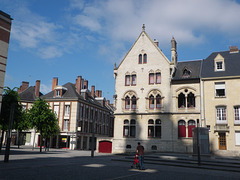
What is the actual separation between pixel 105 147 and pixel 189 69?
60.3ft

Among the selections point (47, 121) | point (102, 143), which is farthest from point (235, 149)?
point (47, 121)

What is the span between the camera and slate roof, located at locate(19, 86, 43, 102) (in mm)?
56309

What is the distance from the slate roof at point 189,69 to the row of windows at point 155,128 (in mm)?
6465

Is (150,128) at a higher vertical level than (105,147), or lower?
higher

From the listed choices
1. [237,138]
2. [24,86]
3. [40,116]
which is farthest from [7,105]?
[24,86]

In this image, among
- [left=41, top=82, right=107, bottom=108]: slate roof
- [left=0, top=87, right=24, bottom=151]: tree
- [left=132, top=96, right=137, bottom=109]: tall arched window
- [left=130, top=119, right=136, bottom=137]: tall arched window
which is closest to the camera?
[left=0, top=87, right=24, bottom=151]: tree

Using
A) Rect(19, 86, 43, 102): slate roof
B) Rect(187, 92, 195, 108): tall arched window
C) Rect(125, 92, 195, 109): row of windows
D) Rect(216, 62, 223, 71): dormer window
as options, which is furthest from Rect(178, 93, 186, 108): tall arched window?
Rect(19, 86, 43, 102): slate roof

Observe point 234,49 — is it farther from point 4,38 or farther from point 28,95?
point 28,95

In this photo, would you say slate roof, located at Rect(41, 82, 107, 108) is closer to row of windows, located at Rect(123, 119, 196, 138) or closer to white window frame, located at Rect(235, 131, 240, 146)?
row of windows, located at Rect(123, 119, 196, 138)

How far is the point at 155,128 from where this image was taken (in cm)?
3566

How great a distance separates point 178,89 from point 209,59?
714cm

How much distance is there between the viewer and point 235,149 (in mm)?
30141

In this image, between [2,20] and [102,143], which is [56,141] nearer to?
[102,143]

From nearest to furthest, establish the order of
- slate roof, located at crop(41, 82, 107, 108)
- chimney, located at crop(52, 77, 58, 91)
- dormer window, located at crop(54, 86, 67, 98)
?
slate roof, located at crop(41, 82, 107, 108) → dormer window, located at crop(54, 86, 67, 98) → chimney, located at crop(52, 77, 58, 91)
